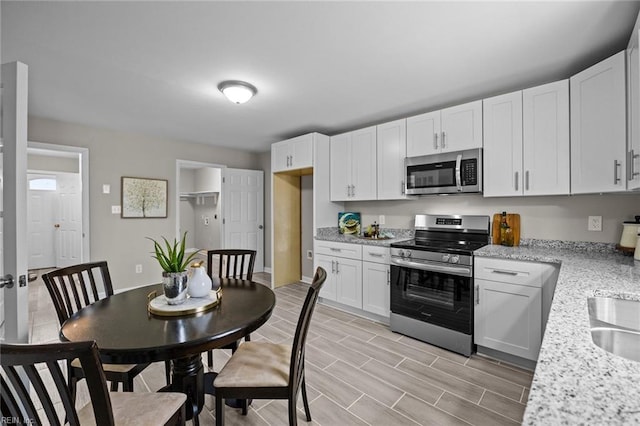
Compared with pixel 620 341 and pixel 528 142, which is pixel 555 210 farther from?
pixel 620 341

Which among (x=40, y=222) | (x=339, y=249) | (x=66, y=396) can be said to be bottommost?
(x=66, y=396)

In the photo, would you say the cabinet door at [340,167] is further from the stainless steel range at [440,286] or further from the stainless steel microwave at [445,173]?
the stainless steel range at [440,286]

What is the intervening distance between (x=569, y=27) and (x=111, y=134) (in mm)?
5104

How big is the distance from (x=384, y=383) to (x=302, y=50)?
2.47 m

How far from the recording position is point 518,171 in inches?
98.3

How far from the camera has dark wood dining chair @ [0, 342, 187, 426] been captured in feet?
2.44

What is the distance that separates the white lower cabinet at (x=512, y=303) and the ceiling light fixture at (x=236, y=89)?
251 centimetres

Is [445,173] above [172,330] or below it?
above

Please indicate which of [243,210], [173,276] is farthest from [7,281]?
[243,210]

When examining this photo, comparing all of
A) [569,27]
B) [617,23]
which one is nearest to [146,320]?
[569,27]

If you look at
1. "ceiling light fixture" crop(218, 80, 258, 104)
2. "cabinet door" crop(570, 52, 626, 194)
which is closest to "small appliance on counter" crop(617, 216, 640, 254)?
"cabinet door" crop(570, 52, 626, 194)

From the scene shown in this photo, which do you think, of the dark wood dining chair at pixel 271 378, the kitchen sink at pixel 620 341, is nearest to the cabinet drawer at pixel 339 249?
the dark wood dining chair at pixel 271 378

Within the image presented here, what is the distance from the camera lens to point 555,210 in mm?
2578

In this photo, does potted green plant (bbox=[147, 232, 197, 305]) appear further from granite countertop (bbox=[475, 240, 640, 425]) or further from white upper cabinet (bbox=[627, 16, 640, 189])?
white upper cabinet (bbox=[627, 16, 640, 189])
